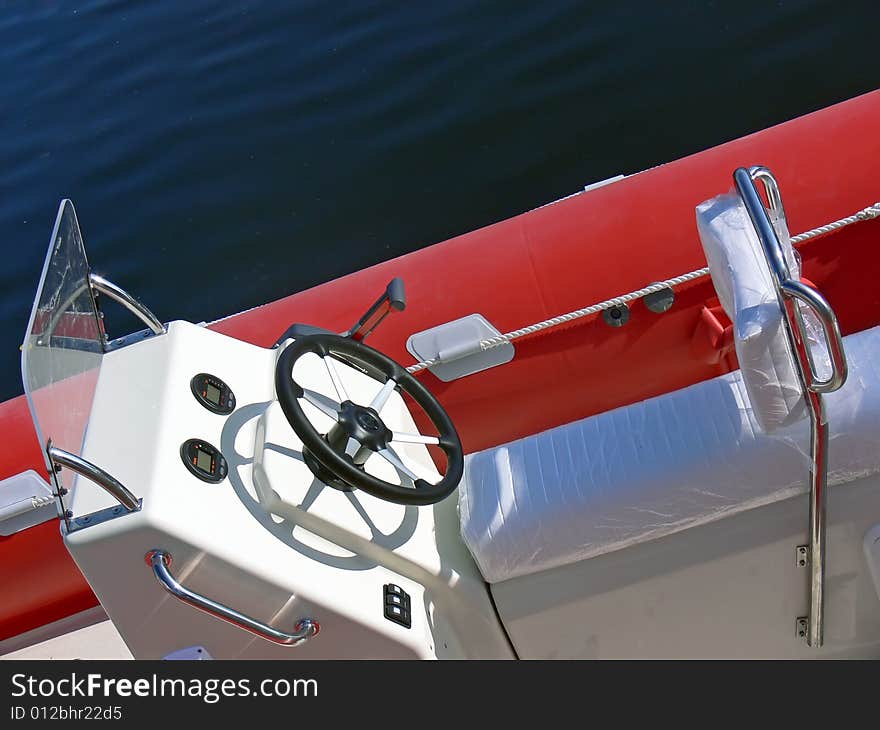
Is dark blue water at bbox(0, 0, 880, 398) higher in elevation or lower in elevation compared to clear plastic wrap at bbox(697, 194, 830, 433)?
higher

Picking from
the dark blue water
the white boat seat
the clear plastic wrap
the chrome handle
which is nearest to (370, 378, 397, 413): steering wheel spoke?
the white boat seat

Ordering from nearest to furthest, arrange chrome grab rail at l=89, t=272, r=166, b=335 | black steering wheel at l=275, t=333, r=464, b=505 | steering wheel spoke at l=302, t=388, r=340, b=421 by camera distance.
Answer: black steering wheel at l=275, t=333, r=464, b=505 < steering wheel spoke at l=302, t=388, r=340, b=421 < chrome grab rail at l=89, t=272, r=166, b=335

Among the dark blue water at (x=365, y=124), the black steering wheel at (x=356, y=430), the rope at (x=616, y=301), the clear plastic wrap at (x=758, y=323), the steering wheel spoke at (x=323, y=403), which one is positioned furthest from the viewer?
the dark blue water at (x=365, y=124)

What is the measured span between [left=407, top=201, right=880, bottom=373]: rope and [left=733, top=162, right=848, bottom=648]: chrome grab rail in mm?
467

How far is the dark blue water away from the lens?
333cm

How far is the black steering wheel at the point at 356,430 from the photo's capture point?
57.3 inches

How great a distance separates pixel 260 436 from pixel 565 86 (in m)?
2.42

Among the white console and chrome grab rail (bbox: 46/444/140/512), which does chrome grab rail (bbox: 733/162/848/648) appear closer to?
the white console

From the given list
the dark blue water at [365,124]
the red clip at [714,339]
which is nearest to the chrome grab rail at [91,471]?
the red clip at [714,339]

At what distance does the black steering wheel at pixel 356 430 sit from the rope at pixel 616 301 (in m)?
0.34

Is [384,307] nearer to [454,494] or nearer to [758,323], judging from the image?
[454,494]

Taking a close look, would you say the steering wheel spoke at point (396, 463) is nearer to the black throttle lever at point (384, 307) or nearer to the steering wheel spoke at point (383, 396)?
the steering wheel spoke at point (383, 396)

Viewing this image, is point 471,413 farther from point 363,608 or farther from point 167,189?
point 167,189

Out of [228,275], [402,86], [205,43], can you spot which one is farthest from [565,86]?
[205,43]
